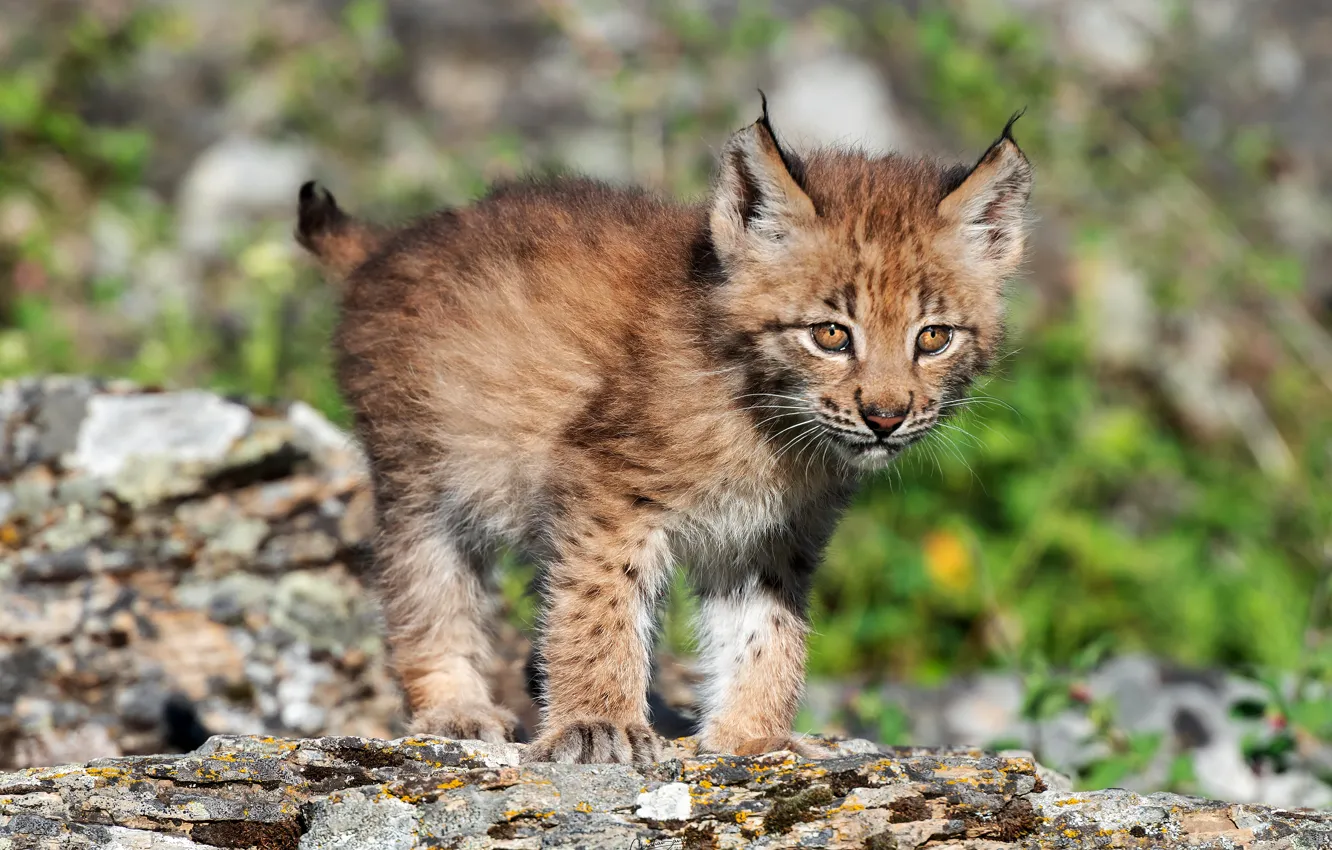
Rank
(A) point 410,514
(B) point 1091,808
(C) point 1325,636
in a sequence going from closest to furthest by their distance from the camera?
(B) point 1091,808 < (A) point 410,514 < (C) point 1325,636

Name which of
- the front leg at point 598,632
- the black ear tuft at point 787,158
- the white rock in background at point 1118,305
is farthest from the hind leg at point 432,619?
the white rock in background at point 1118,305

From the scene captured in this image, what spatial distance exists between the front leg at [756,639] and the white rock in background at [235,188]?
6.20m

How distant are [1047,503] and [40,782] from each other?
6370 mm

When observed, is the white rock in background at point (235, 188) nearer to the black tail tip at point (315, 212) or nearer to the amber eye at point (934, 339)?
the black tail tip at point (315, 212)

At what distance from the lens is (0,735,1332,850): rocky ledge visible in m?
3.61

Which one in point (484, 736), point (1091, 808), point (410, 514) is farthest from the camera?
point (410, 514)

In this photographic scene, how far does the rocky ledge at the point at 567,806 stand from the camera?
11.8ft

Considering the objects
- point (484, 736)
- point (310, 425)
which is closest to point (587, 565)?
point (484, 736)

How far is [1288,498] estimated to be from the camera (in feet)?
32.2

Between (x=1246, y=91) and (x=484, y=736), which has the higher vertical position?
(x=1246, y=91)

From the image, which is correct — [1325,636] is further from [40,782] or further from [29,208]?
[29,208]

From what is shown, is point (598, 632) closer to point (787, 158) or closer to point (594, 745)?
point (594, 745)

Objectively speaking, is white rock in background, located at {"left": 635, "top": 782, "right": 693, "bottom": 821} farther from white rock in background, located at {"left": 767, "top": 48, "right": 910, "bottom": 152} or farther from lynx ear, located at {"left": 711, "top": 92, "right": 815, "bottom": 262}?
white rock in background, located at {"left": 767, "top": 48, "right": 910, "bottom": 152}

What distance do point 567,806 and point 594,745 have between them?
0.67 metres
